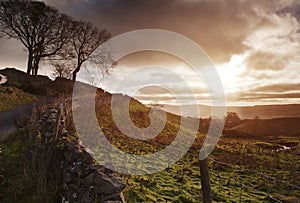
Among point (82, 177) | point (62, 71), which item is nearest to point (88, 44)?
point (62, 71)

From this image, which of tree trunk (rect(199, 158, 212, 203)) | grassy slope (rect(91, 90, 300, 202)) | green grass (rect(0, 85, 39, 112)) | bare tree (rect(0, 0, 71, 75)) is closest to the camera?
tree trunk (rect(199, 158, 212, 203))

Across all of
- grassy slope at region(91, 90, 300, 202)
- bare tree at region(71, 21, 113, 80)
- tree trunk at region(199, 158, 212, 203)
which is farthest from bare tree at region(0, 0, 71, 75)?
tree trunk at region(199, 158, 212, 203)

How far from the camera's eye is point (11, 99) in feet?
75.0

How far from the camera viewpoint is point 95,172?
22.5 feet

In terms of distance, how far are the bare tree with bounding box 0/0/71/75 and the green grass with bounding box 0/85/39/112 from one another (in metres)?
14.8

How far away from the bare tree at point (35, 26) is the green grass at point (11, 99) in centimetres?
1478

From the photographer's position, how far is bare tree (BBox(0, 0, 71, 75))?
1439 inches

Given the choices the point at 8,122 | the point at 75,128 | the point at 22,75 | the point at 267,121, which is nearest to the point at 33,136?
the point at 75,128

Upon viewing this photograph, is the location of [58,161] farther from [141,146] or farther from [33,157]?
[141,146]

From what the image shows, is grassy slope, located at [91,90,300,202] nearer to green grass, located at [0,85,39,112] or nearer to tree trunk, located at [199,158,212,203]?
tree trunk, located at [199,158,212,203]

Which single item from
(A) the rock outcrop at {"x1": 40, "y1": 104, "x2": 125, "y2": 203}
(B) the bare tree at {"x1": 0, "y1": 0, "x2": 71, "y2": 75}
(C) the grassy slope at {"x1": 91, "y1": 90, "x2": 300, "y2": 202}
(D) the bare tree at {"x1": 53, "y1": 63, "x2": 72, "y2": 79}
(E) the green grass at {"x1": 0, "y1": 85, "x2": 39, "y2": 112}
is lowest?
(C) the grassy slope at {"x1": 91, "y1": 90, "x2": 300, "y2": 202}

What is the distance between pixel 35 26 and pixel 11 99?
18.4 meters

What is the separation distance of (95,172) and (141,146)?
9.08 meters

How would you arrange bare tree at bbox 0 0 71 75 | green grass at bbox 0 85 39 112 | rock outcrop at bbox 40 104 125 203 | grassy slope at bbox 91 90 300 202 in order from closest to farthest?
rock outcrop at bbox 40 104 125 203 < grassy slope at bbox 91 90 300 202 < green grass at bbox 0 85 39 112 < bare tree at bbox 0 0 71 75
